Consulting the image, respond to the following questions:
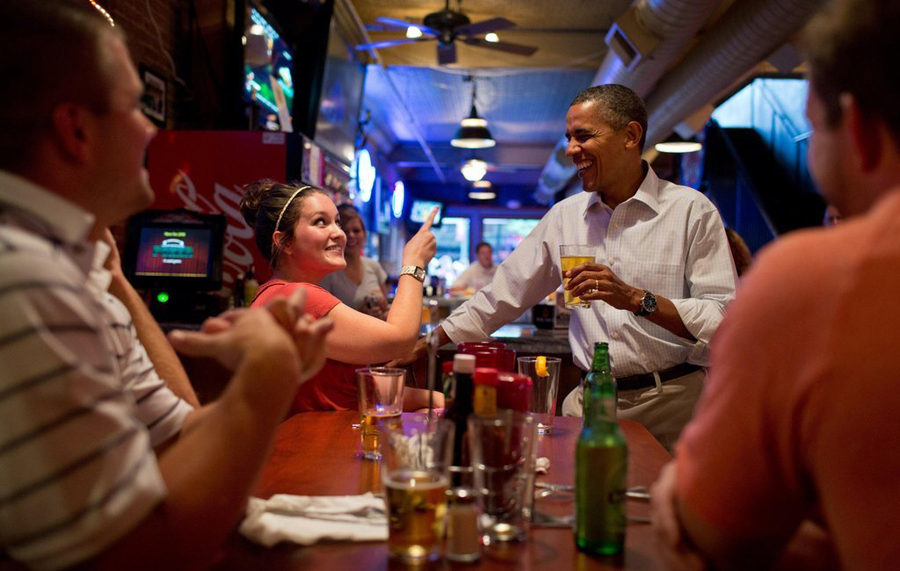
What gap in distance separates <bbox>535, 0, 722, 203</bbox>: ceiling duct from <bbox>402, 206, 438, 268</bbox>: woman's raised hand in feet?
12.1

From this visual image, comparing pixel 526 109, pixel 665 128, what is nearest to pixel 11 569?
pixel 665 128

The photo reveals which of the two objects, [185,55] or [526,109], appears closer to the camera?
[185,55]

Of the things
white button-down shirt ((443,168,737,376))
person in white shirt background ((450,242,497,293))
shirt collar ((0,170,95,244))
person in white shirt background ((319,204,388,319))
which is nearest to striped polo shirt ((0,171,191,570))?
shirt collar ((0,170,95,244))

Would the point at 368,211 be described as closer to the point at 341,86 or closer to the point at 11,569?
the point at 341,86

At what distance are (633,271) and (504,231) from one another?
1716cm

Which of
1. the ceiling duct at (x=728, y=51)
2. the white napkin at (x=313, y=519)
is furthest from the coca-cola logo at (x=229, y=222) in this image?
the ceiling duct at (x=728, y=51)

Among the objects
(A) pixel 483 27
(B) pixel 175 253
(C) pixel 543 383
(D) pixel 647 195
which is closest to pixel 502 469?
(C) pixel 543 383

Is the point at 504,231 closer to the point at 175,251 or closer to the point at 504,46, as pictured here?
the point at 504,46

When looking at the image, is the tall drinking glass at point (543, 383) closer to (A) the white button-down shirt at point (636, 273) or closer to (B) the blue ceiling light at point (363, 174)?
(A) the white button-down shirt at point (636, 273)

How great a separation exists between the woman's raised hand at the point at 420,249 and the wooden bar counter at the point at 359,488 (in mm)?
538

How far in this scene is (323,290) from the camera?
7.47 ft

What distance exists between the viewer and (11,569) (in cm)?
82

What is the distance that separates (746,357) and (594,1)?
6.72 metres

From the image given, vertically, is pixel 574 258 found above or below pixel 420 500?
above
